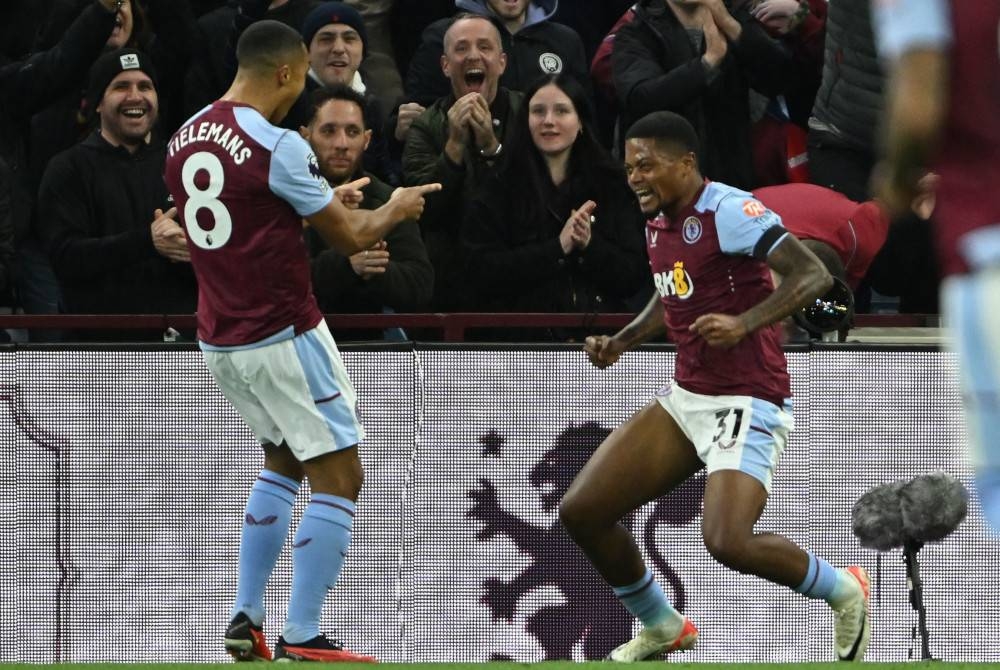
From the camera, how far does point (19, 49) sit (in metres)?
10.8

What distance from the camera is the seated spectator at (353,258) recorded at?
9.08m

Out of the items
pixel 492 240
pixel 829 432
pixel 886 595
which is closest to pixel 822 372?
pixel 829 432

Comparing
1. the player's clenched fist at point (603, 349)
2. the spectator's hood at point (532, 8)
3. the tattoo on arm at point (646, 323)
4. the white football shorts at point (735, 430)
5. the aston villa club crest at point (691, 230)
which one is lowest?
the white football shorts at point (735, 430)

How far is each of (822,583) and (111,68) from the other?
15.1 feet

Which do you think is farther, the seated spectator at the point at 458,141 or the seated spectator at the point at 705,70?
the seated spectator at the point at 705,70

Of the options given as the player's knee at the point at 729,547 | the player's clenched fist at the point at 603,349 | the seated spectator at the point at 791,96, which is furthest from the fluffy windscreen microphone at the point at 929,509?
the seated spectator at the point at 791,96

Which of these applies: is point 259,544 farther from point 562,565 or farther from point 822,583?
point 822,583

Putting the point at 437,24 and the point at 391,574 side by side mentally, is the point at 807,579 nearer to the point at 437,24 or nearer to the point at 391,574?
the point at 391,574

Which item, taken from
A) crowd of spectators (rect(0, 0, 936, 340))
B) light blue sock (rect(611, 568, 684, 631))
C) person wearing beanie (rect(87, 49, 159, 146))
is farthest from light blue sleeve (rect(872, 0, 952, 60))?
person wearing beanie (rect(87, 49, 159, 146))

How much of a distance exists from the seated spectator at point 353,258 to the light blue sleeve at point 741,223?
2001mm

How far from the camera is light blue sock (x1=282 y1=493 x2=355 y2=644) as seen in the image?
735 cm

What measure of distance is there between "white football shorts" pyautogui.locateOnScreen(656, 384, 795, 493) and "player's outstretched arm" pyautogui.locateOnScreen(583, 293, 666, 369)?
422 millimetres

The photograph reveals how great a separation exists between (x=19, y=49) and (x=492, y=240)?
3349 millimetres

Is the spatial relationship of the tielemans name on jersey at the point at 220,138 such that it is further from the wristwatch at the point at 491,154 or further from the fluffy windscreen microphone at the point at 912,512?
the fluffy windscreen microphone at the point at 912,512
